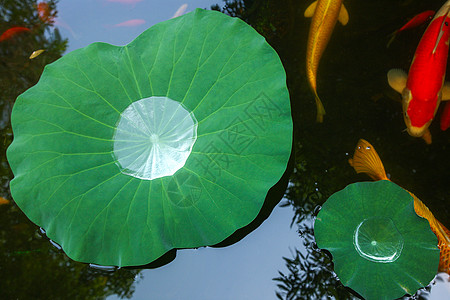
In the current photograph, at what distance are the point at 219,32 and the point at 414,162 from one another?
4.10 feet

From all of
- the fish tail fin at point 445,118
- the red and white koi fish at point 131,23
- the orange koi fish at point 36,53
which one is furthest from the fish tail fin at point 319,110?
the orange koi fish at point 36,53

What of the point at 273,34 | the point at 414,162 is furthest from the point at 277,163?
the point at 273,34

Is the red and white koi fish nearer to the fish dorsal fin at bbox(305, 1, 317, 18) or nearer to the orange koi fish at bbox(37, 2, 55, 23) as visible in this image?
the orange koi fish at bbox(37, 2, 55, 23)

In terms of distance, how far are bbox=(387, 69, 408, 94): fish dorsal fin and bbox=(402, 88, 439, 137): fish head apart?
0.13 meters

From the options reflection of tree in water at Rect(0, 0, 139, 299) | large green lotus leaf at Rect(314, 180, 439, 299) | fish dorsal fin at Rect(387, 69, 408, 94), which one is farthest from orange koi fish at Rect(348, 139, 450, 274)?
reflection of tree in water at Rect(0, 0, 139, 299)

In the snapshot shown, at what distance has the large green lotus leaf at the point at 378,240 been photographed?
1.57 metres

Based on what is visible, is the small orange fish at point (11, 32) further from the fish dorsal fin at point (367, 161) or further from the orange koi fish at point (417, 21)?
the orange koi fish at point (417, 21)

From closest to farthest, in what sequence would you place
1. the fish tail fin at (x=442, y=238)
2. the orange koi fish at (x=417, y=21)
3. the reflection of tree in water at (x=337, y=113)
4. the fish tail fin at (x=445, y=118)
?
the fish tail fin at (x=442, y=238) → the reflection of tree in water at (x=337, y=113) → the fish tail fin at (x=445, y=118) → the orange koi fish at (x=417, y=21)

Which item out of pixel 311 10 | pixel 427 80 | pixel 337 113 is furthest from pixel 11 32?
pixel 427 80

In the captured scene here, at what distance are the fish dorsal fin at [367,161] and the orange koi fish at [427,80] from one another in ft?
0.95

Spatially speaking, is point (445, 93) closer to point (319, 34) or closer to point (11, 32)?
point (319, 34)

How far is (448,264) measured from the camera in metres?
1.75

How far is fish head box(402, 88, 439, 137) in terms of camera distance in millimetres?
2020

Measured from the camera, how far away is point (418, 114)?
6.63 ft
